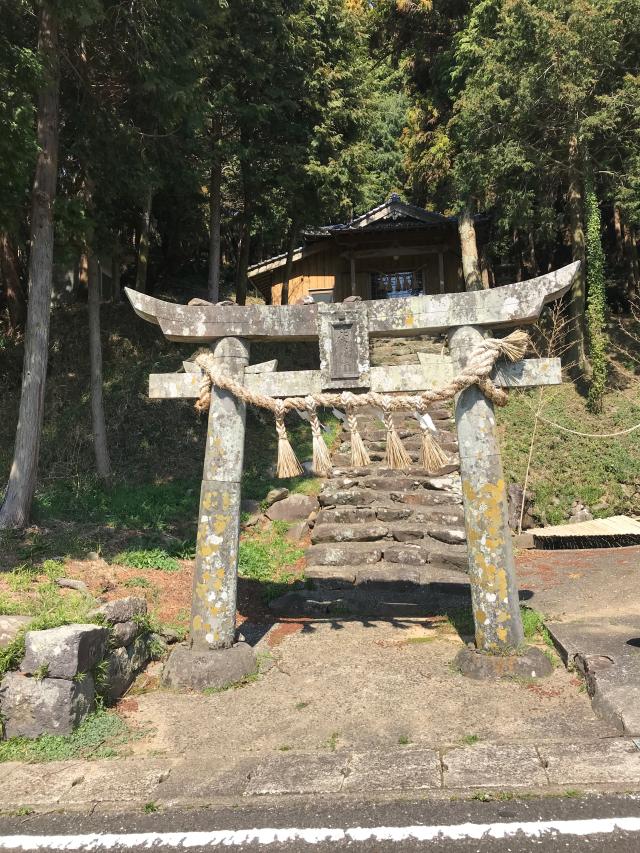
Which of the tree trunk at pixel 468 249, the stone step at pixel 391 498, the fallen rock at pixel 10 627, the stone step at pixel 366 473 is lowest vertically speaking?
the fallen rock at pixel 10 627

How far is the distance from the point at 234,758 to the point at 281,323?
381 centimetres

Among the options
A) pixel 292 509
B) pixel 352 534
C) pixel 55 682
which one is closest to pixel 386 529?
pixel 352 534

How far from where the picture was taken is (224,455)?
6.11 m

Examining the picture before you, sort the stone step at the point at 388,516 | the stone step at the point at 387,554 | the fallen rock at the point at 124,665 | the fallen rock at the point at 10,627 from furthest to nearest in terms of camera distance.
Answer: the stone step at the point at 388,516
the stone step at the point at 387,554
the fallen rock at the point at 124,665
the fallen rock at the point at 10,627

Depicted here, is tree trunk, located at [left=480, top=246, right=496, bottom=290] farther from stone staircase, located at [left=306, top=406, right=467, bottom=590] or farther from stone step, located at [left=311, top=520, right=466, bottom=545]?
stone step, located at [left=311, top=520, right=466, bottom=545]

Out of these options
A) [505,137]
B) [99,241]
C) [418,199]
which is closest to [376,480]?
[99,241]

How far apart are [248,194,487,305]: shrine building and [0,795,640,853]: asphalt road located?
62.2ft

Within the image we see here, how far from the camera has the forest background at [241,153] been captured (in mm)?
9445

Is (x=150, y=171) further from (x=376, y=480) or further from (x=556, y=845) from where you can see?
(x=556, y=845)

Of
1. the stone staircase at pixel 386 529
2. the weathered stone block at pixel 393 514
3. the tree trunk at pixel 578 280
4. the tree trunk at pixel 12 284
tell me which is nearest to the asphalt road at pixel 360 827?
the stone staircase at pixel 386 529

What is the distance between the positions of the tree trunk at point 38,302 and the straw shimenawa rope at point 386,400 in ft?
14.4

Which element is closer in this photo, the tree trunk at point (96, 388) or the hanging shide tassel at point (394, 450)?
the hanging shide tassel at point (394, 450)

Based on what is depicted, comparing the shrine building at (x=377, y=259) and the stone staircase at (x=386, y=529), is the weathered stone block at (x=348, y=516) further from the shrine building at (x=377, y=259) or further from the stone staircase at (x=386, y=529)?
the shrine building at (x=377, y=259)

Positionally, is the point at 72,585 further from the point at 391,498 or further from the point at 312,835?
the point at 391,498
